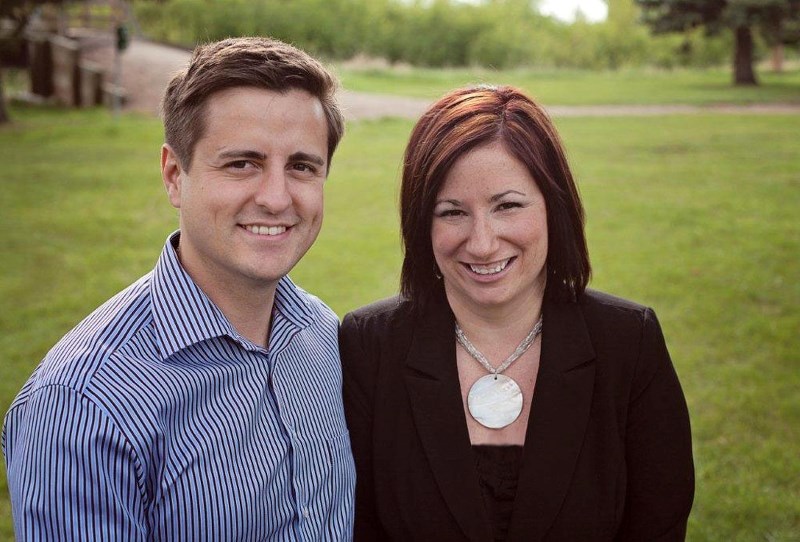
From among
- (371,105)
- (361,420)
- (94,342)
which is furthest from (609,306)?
(371,105)

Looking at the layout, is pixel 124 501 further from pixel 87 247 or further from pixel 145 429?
pixel 87 247

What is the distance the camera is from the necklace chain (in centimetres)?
284

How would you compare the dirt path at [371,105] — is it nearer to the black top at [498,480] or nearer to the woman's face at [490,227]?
the woman's face at [490,227]

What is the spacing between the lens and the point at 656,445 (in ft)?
8.89

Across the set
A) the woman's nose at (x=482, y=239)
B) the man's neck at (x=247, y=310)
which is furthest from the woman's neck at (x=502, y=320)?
the man's neck at (x=247, y=310)

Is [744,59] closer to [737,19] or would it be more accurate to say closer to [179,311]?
[737,19]

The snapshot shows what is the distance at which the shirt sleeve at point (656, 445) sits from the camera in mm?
2709

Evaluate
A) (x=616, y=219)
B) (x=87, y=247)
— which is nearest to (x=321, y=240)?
(x=87, y=247)

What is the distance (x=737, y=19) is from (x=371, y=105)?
42.9ft

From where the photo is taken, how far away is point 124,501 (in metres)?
2.05

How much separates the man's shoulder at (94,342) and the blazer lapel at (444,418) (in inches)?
36.9

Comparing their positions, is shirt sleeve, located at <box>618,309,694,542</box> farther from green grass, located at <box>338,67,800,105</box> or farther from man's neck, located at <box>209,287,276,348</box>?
green grass, located at <box>338,67,800,105</box>

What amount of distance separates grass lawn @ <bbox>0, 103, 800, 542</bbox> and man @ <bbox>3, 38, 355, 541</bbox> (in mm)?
923

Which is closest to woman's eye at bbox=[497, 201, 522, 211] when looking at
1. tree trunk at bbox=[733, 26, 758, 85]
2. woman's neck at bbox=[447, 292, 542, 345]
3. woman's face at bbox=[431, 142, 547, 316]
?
woman's face at bbox=[431, 142, 547, 316]
